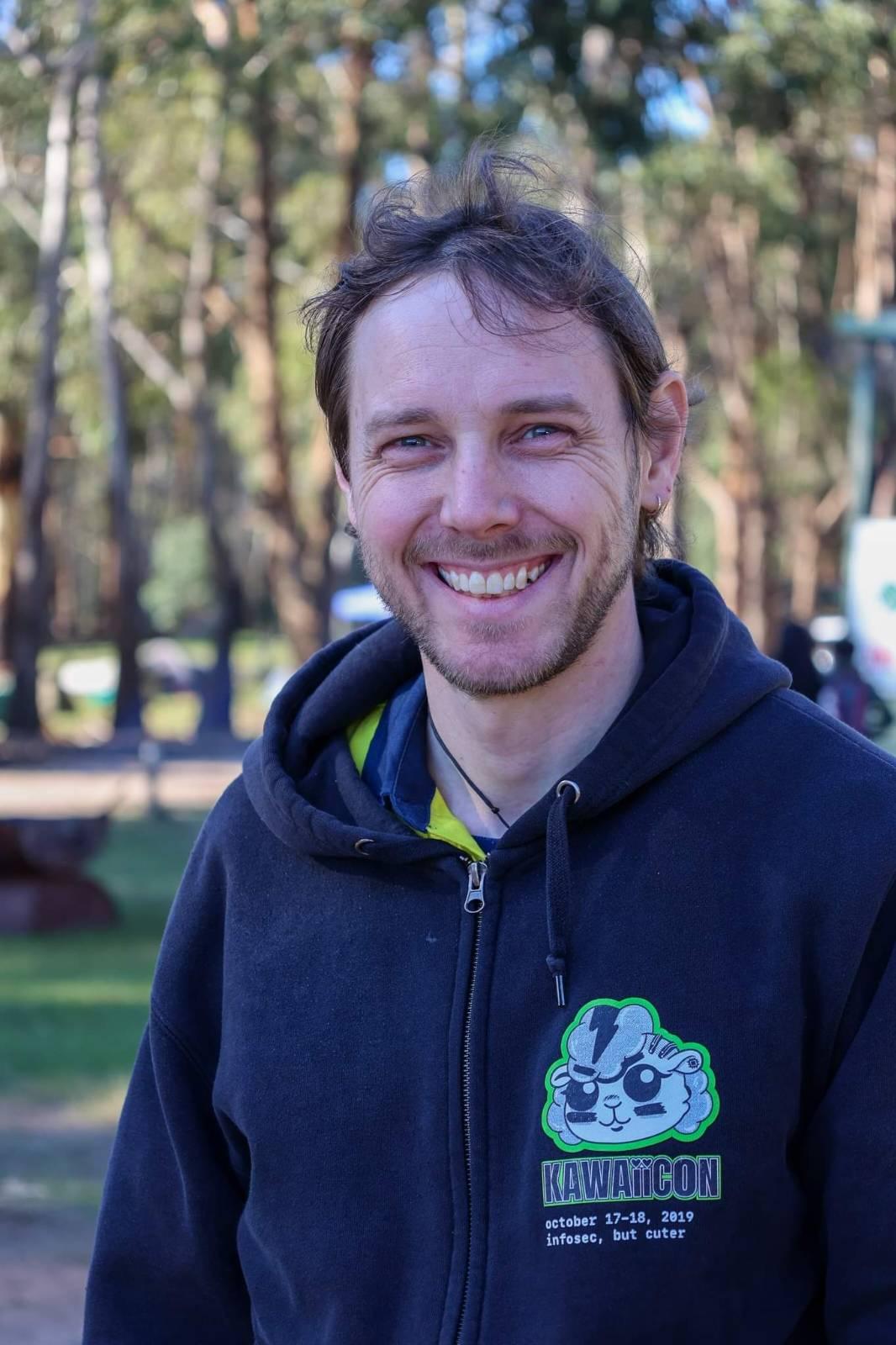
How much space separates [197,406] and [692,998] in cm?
2864

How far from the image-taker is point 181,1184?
2.25 meters

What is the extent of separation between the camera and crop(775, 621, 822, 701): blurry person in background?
23.6ft

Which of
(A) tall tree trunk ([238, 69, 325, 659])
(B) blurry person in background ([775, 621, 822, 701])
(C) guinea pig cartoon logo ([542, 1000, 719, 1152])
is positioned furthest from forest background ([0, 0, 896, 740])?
(B) blurry person in background ([775, 621, 822, 701])

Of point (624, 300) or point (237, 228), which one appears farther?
point (237, 228)

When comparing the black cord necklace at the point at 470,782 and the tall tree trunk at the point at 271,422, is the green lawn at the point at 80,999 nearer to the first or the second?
the tall tree trunk at the point at 271,422

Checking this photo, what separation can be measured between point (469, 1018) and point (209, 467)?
93.3ft

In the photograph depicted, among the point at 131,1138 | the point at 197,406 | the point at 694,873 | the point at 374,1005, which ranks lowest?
the point at 131,1138

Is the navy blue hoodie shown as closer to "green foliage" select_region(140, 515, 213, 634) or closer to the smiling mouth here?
the smiling mouth

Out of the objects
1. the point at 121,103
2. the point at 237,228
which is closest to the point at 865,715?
the point at 121,103

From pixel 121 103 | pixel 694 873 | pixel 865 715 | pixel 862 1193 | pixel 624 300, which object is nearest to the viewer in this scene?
pixel 862 1193

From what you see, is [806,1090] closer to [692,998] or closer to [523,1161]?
[692,998]

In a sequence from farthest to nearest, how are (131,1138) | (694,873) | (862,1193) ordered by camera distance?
1. (131,1138)
2. (694,873)
3. (862,1193)

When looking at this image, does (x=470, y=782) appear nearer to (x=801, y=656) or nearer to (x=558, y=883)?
(x=558, y=883)

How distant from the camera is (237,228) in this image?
31.9 meters
